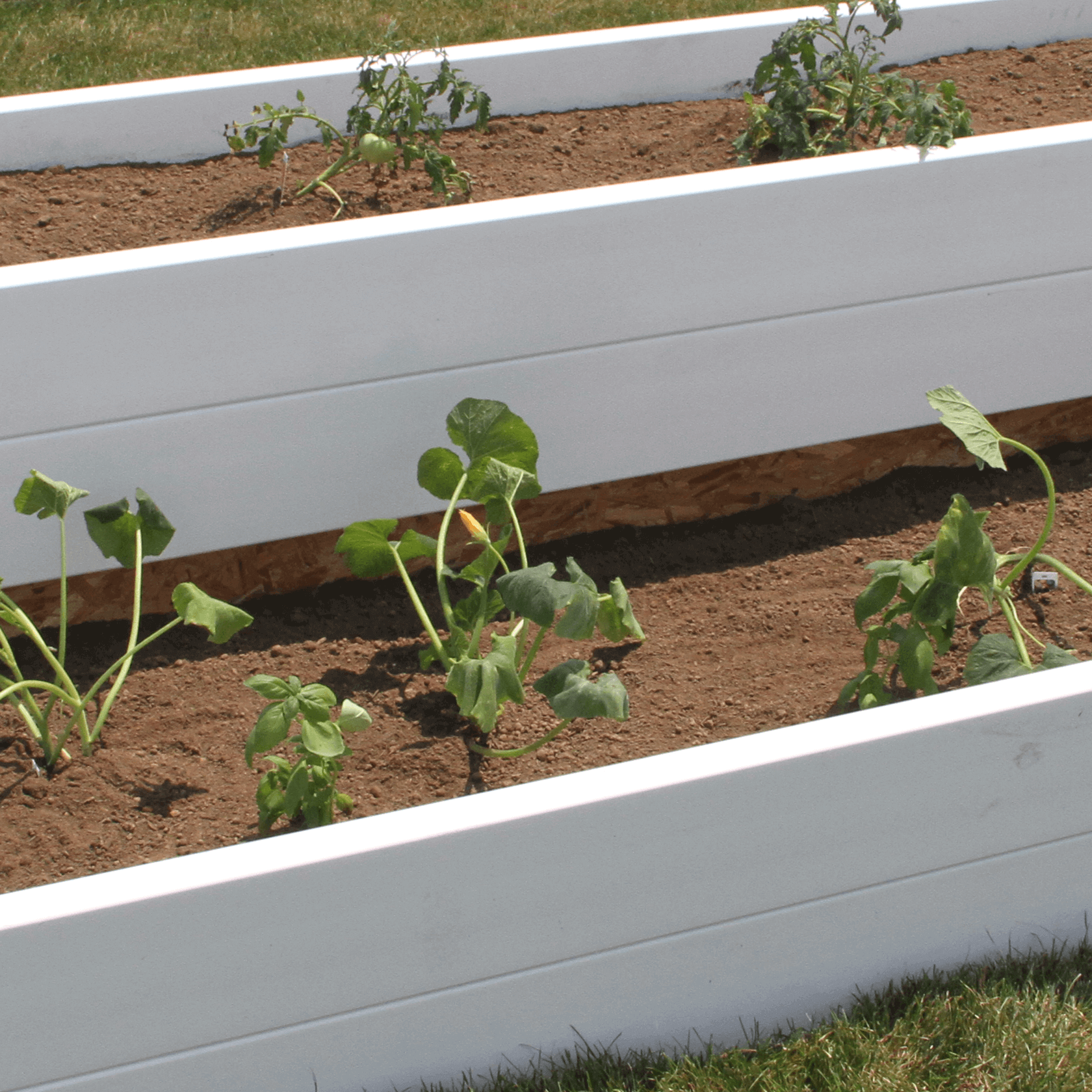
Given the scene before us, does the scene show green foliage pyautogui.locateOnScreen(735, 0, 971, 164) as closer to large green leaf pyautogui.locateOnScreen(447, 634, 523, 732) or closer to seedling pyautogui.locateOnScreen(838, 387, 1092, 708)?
seedling pyautogui.locateOnScreen(838, 387, 1092, 708)

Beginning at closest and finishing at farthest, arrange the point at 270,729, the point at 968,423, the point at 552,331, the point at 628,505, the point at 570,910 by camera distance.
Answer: the point at 570,910 → the point at 270,729 → the point at 968,423 → the point at 552,331 → the point at 628,505

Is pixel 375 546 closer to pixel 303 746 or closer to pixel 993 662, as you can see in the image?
pixel 303 746

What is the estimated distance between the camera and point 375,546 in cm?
186

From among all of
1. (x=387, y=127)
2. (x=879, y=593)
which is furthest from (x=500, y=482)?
(x=387, y=127)

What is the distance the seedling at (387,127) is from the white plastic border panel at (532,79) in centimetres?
11

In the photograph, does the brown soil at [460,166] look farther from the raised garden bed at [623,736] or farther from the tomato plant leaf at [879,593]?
the tomato plant leaf at [879,593]

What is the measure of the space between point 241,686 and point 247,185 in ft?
4.26

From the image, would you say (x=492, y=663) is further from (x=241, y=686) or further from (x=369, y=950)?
(x=241, y=686)

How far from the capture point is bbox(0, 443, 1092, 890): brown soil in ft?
5.54

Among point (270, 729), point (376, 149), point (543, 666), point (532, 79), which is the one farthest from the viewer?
point (532, 79)

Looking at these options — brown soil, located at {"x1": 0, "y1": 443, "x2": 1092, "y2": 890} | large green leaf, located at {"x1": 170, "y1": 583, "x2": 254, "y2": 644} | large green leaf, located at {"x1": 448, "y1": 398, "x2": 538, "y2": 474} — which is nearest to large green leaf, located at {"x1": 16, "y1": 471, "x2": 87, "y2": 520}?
large green leaf, located at {"x1": 170, "y1": 583, "x2": 254, "y2": 644}

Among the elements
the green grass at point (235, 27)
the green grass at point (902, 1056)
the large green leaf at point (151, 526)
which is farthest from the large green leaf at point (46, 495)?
the green grass at point (235, 27)

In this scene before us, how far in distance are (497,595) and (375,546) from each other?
22cm

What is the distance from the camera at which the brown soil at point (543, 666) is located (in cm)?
169
